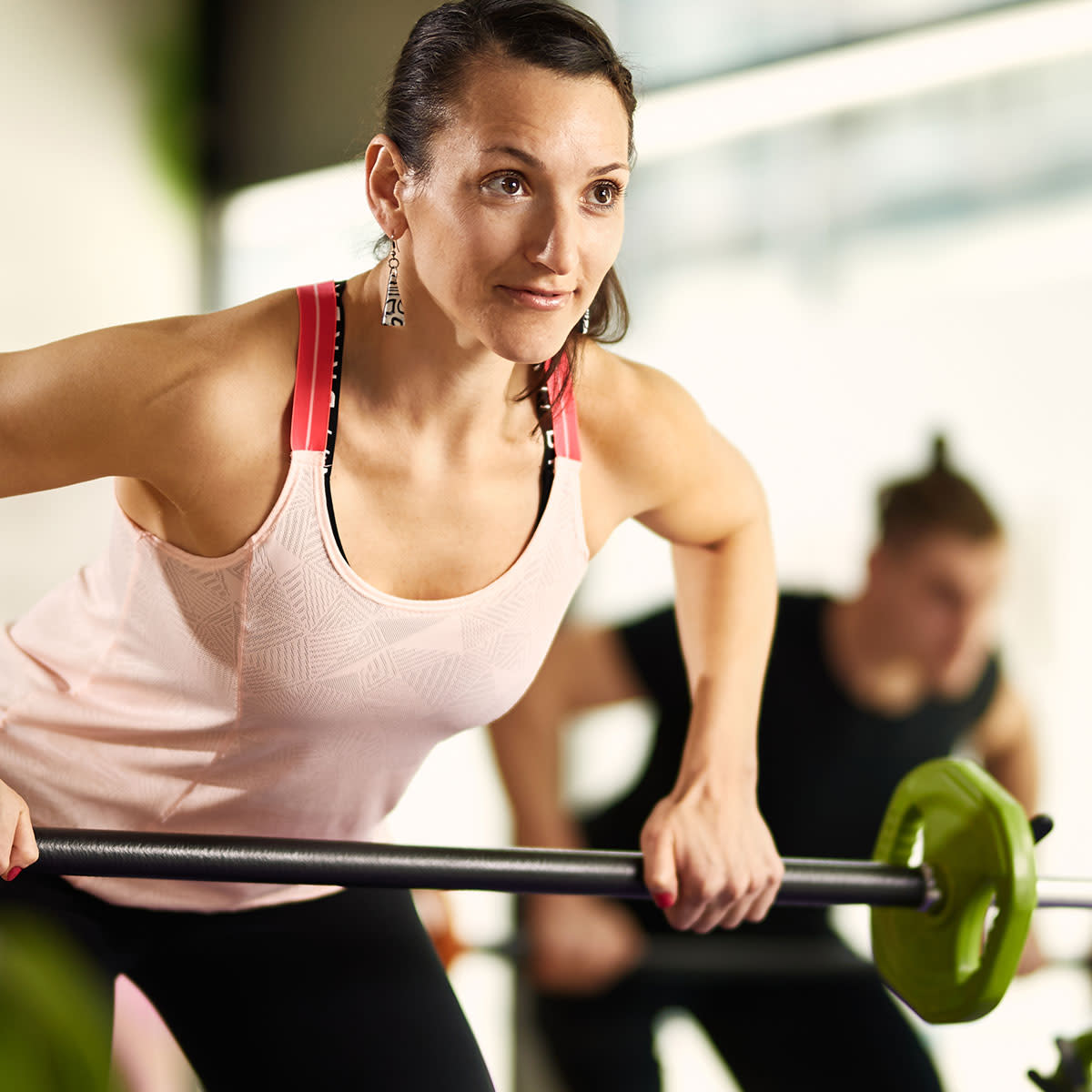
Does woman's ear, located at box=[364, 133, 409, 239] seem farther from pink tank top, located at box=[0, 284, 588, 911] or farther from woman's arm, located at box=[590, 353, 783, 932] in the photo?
woman's arm, located at box=[590, 353, 783, 932]

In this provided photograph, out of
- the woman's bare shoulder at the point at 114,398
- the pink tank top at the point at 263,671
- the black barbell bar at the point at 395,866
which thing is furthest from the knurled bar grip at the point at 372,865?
the woman's bare shoulder at the point at 114,398

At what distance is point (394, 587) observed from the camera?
103 cm

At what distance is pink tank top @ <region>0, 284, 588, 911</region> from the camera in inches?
38.9

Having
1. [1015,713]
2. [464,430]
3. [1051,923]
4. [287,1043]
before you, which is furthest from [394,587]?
[1051,923]

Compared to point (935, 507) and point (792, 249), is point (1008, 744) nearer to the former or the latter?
point (935, 507)

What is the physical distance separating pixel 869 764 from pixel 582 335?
4.38 feet

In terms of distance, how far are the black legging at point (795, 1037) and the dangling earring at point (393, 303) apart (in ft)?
4.19

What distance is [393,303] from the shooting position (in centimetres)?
101

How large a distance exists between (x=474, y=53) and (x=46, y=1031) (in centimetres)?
87

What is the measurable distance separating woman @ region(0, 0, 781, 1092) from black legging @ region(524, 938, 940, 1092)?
875 mm

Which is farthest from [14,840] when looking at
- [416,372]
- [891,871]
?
[891,871]

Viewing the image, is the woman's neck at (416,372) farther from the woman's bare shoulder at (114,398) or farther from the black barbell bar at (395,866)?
the black barbell bar at (395,866)

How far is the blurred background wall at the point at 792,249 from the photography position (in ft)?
8.14

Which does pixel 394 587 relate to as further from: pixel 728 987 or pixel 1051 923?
pixel 1051 923
